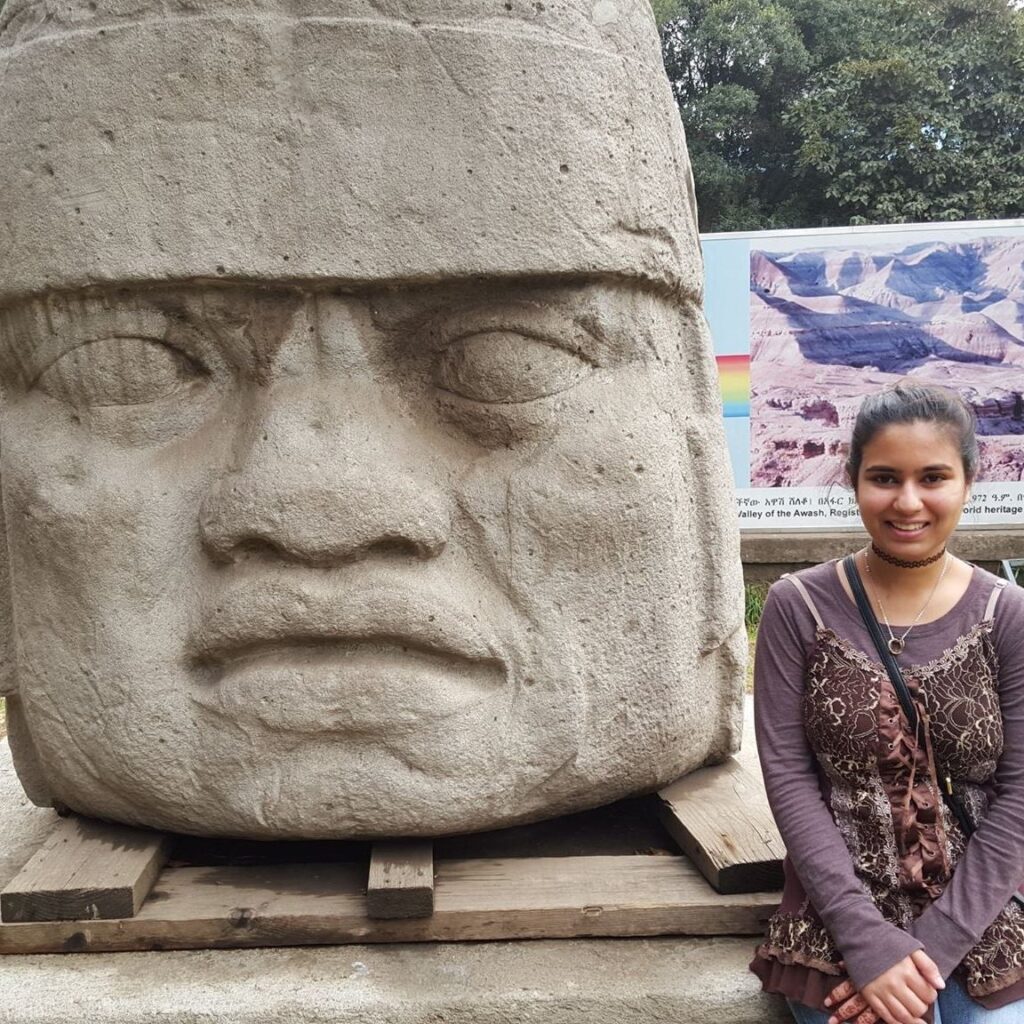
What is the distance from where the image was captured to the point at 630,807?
2.25 metres

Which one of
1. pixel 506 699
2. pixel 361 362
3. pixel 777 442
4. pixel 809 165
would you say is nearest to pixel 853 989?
pixel 506 699

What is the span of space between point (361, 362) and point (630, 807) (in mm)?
1054

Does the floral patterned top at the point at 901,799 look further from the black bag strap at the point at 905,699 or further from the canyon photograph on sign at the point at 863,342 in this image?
the canyon photograph on sign at the point at 863,342

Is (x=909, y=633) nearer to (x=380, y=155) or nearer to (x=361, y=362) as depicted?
(x=361, y=362)

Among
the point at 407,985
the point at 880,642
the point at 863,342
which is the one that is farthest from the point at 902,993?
the point at 863,342

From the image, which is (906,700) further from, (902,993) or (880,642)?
(902,993)

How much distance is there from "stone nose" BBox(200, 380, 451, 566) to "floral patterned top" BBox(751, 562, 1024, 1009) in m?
0.62

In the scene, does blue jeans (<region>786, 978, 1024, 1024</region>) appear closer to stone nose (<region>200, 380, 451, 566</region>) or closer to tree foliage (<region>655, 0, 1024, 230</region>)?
stone nose (<region>200, 380, 451, 566</region>)

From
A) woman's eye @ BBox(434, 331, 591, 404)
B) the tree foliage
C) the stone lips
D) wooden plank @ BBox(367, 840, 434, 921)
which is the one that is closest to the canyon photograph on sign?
woman's eye @ BBox(434, 331, 591, 404)

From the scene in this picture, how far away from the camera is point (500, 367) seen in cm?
183

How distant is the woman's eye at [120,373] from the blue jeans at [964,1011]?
1.37 m

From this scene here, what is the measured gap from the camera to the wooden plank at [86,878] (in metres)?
1.75

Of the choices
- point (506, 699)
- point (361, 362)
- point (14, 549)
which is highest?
point (361, 362)

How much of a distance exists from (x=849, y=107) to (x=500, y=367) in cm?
1273
